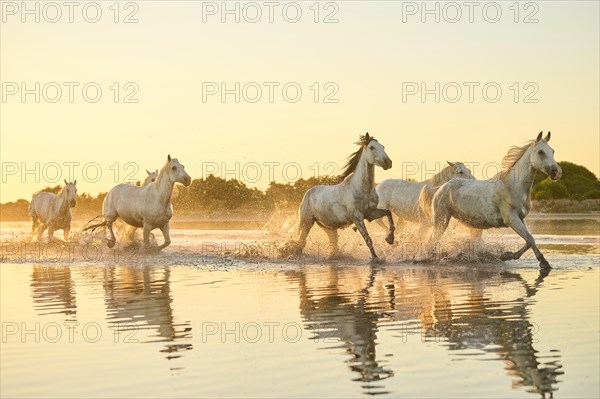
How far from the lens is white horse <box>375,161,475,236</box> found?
70.4 feet

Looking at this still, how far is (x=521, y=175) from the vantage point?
17.2 metres

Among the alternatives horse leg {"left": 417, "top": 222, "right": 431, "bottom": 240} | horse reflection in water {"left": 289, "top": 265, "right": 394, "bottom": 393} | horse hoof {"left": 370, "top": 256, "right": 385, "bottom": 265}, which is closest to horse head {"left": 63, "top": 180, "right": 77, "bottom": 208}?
horse leg {"left": 417, "top": 222, "right": 431, "bottom": 240}

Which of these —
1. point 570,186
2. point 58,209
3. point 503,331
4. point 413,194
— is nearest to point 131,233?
point 58,209

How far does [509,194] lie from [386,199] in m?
6.26

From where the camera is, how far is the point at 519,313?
10.8m

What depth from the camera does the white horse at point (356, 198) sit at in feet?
61.6

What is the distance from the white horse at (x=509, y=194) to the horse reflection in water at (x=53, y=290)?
7.20 m

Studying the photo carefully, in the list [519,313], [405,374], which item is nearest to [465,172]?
[519,313]

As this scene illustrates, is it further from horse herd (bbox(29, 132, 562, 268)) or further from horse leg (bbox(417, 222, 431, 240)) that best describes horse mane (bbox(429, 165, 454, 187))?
horse leg (bbox(417, 222, 431, 240))

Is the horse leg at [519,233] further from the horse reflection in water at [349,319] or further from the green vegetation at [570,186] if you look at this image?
the green vegetation at [570,186]

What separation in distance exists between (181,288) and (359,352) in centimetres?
638

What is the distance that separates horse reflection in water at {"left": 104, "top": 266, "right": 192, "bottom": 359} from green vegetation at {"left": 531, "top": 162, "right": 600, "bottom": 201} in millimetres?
41730

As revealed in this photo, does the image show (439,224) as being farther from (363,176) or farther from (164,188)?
(164,188)

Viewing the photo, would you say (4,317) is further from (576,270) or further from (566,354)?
(576,270)
